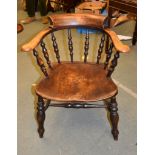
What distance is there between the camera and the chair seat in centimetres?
173

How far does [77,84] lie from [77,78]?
0.08 meters

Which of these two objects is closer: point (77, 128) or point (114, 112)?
point (114, 112)

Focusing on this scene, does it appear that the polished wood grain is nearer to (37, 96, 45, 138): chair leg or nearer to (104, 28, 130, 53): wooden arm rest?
(104, 28, 130, 53): wooden arm rest

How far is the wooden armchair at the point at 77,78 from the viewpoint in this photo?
1725mm

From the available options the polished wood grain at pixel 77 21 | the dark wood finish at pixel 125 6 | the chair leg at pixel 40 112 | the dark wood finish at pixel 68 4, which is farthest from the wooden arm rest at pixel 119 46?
the dark wood finish at pixel 68 4

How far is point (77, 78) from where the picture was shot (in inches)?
74.9

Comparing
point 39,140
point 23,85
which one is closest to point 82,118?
point 39,140

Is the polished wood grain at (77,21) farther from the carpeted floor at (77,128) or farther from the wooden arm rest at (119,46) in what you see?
the carpeted floor at (77,128)

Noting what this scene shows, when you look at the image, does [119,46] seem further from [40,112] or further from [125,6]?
[125,6]

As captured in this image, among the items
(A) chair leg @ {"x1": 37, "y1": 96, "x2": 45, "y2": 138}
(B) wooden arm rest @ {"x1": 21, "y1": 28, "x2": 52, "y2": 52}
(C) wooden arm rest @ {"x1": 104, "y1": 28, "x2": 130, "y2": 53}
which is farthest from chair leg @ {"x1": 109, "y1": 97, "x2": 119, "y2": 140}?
(B) wooden arm rest @ {"x1": 21, "y1": 28, "x2": 52, "y2": 52}

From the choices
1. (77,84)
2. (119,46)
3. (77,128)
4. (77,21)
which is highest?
(77,21)

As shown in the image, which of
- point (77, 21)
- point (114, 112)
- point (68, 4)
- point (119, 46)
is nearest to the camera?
point (119, 46)

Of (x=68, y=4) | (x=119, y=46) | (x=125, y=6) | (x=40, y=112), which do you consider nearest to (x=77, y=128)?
(x=40, y=112)
